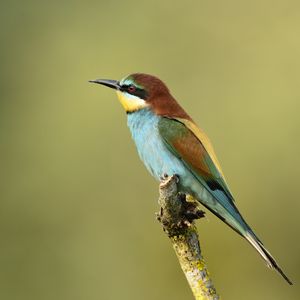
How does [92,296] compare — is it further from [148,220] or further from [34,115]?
[34,115]

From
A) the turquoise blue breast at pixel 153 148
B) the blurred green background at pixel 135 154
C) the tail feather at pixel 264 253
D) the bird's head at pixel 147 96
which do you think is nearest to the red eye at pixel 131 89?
A: the bird's head at pixel 147 96

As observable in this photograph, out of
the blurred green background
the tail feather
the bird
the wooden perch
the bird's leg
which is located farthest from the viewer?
the blurred green background

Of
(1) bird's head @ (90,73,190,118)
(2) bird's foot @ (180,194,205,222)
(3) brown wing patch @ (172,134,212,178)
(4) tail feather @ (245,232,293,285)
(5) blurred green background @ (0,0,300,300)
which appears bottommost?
(4) tail feather @ (245,232,293,285)

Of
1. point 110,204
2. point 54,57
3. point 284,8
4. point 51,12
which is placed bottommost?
point 110,204

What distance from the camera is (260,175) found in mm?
7246

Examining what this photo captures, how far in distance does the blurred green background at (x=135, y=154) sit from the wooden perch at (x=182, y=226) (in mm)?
2815

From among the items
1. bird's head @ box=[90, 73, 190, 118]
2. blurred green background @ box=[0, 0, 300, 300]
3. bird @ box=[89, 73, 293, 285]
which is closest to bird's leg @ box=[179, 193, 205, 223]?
bird @ box=[89, 73, 293, 285]

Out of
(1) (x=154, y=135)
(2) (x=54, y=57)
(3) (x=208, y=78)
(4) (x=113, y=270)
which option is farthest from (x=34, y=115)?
(1) (x=154, y=135)

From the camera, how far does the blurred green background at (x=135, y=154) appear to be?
266 inches

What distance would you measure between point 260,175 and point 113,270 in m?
1.29

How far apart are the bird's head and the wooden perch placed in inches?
30.3

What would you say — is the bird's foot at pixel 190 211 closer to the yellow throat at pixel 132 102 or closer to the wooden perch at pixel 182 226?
the wooden perch at pixel 182 226

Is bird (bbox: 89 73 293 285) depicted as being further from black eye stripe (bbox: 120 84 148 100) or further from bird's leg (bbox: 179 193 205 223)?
bird's leg (bbox: 179 193 205 223)

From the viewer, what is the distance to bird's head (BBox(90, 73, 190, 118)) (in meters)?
4.39
